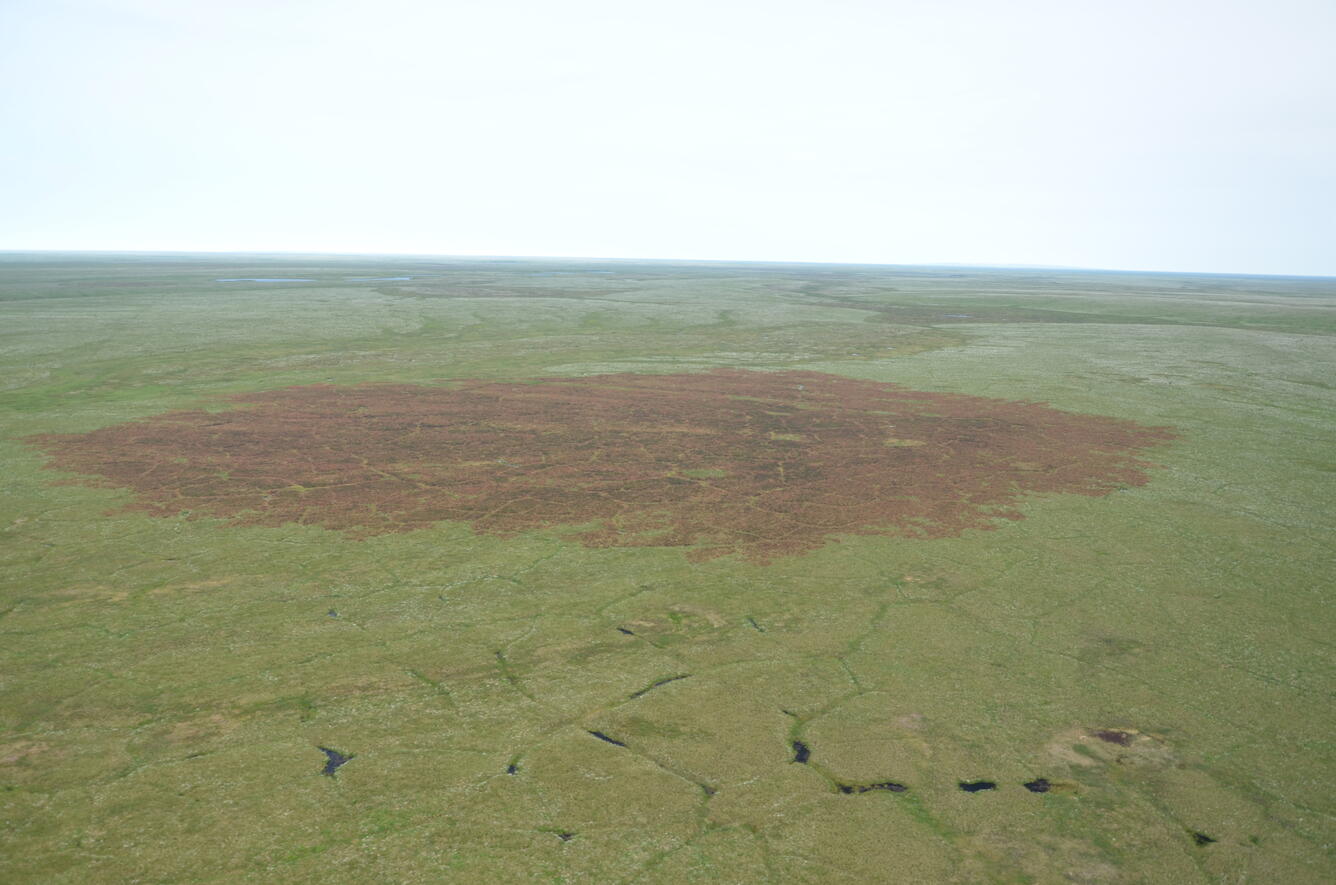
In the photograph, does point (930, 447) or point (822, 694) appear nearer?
point (822, 694)

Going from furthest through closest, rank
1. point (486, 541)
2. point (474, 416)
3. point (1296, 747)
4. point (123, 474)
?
point (474, 416), point (123, 474), point (486, 541), point (1296, 747)

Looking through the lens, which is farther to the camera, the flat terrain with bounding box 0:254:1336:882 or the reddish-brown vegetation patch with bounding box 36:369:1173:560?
the reddish-brown vegetation patch with bounding box 36:369:1173:560

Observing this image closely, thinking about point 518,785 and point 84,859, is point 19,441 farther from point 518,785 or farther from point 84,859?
point 518,785

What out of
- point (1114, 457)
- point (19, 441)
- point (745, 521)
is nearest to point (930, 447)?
point (1114, 457)

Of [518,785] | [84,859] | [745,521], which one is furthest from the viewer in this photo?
[745,521]

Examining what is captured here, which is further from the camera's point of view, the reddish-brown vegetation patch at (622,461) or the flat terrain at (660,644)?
the reddish-brown vegetation patch at (622,461)
